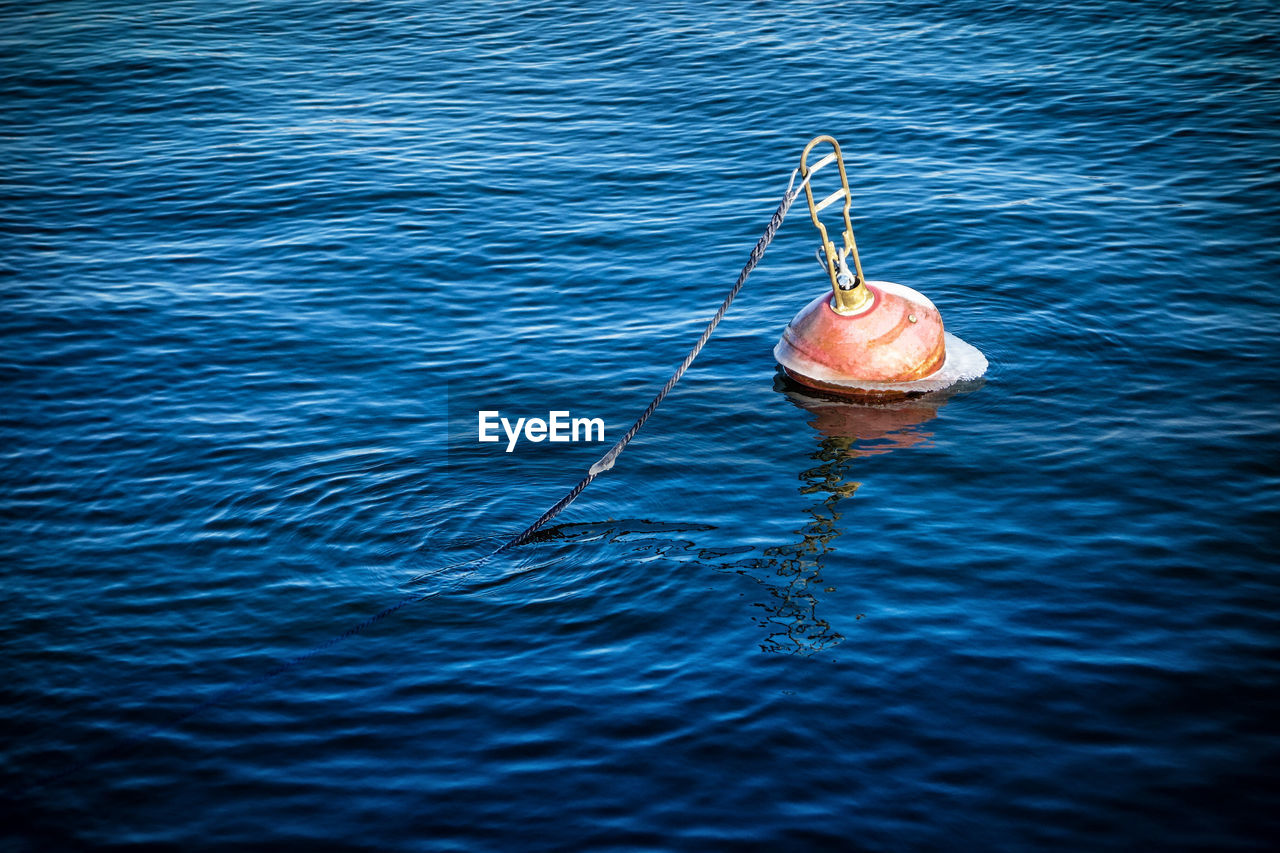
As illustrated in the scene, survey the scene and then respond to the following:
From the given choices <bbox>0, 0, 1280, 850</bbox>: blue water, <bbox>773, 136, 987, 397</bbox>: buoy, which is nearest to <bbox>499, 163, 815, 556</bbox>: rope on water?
<bbox>0, 0, 1280, 850</bbox>: blue water

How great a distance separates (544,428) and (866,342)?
2.92 metres

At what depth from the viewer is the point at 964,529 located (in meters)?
8.45

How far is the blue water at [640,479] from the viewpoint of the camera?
630 cm

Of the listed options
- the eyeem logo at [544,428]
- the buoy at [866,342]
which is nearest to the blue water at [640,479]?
the eyeem logo at [544,428]

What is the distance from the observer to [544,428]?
1008cm

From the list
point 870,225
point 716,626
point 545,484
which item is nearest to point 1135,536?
point 716,626

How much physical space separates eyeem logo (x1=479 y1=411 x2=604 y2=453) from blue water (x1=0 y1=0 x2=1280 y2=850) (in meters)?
0.14

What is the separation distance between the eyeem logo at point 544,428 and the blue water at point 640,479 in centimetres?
14

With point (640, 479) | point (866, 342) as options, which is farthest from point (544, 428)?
point (866, 342)

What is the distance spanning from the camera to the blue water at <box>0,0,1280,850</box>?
630 cm

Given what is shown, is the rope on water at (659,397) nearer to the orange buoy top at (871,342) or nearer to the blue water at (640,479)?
the blue water at (640,479)

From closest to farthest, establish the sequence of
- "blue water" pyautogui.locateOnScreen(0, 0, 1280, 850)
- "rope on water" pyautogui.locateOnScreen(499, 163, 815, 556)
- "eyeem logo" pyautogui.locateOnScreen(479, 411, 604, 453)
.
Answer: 1. "blue water" pyautogui.locateOnScreen(0, 0, 1280, 850)
2. "rope on water" pyautogui.locateOnScreen(499, 163, 815, 556)
3. "eyeem logo" pyautogui.locateOnScreen(479, 411, 604, 453)

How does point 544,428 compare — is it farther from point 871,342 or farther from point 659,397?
point 871,342

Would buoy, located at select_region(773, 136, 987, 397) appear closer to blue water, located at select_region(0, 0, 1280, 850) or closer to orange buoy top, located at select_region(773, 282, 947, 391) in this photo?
orange buoy top, located at select_region(773, 282, 947, 391)
